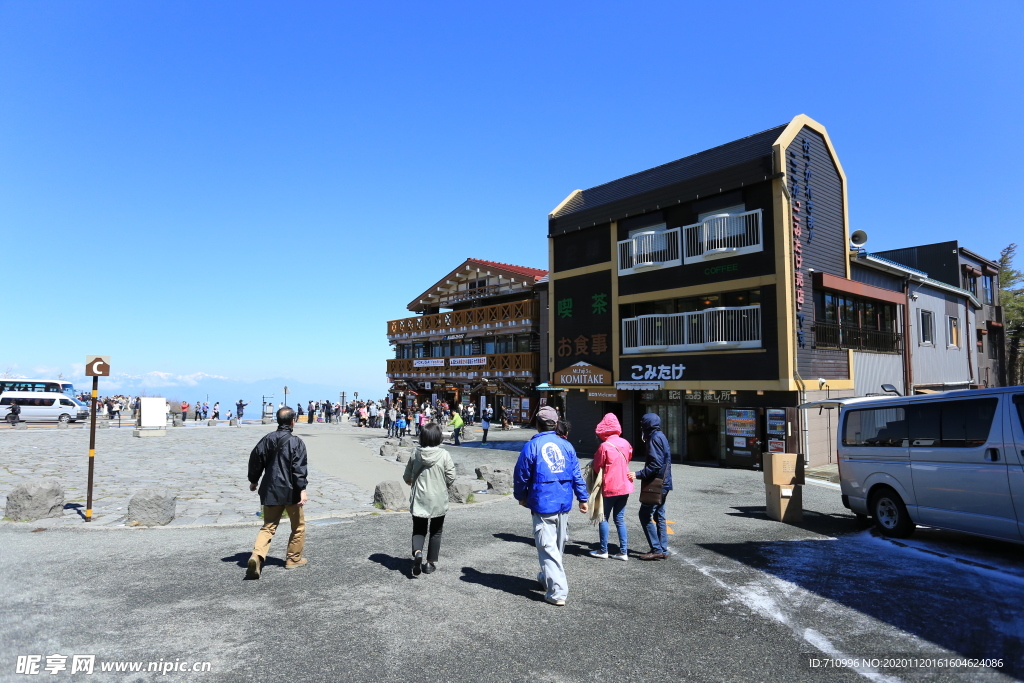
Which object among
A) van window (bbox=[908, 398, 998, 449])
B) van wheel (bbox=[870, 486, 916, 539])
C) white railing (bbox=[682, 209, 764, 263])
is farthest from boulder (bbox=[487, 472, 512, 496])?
white railing (bbox=[682, 209, 764, 263])

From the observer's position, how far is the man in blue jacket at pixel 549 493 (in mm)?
5531

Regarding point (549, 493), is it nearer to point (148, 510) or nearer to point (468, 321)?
point (148, 510)

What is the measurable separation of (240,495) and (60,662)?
7602 millimetres

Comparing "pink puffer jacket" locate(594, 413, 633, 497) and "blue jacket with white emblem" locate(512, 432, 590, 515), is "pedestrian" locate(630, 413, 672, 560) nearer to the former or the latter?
"pink puffer jacket" locate(594, 413, 633, 497)

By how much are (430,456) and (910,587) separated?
17.3 ft

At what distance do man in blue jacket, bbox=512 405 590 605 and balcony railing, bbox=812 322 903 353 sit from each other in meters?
15.2

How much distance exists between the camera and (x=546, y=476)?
5629mm

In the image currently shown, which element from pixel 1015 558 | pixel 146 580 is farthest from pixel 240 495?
pixel 1015 558

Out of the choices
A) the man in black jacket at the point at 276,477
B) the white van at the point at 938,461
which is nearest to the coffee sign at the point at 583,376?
the white van at the point at 938,461

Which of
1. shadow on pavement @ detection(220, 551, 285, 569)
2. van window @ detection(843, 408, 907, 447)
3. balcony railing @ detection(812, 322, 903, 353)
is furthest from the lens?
balcony railing @ detection(812, 322, 903, 353)

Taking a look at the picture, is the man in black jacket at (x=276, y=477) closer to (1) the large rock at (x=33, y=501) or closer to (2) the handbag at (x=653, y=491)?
(2) the handbag at (x=653, y=491)

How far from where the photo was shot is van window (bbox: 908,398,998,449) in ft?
24.2

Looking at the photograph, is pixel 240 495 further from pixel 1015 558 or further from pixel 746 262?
pixel 746 262

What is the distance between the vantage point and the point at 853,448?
Answer: 30.4 feet
